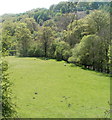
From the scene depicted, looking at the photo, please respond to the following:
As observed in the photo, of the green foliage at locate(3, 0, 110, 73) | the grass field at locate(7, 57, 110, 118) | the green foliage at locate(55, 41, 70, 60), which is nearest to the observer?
the grass field at locate(7, 57, 110, 118)

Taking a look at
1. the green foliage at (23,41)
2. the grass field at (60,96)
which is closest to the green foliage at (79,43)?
the green foliage at (23,41)

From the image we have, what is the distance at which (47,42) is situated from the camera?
66938mm

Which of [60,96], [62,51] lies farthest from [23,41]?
[60,96]

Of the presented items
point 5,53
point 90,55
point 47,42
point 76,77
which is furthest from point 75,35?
point 5,53

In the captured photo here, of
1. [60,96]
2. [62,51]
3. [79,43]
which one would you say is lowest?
→ [60,96]

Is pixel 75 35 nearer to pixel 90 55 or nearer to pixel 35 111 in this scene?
pixel 90 55

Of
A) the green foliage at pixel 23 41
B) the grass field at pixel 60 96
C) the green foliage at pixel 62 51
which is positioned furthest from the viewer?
the green foliage at pixel 23 41

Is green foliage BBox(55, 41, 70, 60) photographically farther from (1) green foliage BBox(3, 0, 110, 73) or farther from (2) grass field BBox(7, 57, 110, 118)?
(2) grass field BBox(7, 57, 110, 118)

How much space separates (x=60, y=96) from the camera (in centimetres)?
2511

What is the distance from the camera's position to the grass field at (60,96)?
19891 mm

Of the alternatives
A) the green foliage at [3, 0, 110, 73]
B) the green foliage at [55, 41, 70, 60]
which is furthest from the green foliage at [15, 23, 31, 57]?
the green foliage at [55, 41, 70, 60]

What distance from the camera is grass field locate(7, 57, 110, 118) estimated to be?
19891 millimetres

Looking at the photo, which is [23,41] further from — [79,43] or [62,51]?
[79,43]

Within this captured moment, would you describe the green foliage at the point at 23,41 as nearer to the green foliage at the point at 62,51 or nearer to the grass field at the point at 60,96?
the green foliage at the point at 62,51
